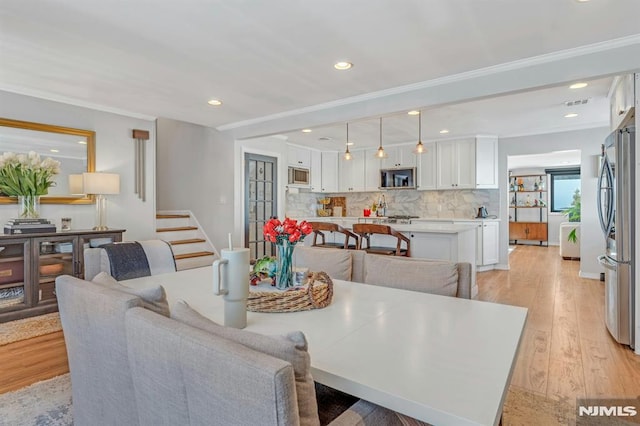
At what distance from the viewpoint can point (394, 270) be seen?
6.47ft

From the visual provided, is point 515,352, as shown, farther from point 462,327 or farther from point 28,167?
point 28,167

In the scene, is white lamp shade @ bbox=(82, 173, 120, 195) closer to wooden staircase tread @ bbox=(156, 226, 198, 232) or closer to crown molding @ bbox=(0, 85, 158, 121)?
crown molding @ bbox=(0, 85, 158, 121)

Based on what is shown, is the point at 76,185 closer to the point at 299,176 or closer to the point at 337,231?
the point at 337,231

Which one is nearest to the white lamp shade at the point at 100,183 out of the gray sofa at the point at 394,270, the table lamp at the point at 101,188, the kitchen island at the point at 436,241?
the table lamp at the point at 101,188

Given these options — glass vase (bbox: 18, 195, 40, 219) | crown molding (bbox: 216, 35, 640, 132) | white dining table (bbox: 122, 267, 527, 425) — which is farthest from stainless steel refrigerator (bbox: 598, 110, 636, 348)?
glass vase (bbox: 18, 195, 40, 219)

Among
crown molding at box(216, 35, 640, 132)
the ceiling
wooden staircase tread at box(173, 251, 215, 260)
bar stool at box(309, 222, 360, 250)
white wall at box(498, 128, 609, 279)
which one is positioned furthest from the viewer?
white wall at box(498, 128, 609, 279)

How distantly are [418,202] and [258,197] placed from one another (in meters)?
3.31

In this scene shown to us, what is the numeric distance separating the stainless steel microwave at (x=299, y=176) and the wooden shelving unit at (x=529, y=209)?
22.2 ft

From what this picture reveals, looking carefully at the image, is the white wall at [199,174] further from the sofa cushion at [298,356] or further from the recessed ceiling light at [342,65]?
the sofa cushion at [298,356]

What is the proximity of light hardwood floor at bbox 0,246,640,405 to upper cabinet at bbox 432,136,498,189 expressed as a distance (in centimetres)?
234

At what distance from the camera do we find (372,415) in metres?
0.88

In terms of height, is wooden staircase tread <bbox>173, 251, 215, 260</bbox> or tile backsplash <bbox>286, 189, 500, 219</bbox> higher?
tile backsplash <bbox>286, 189, 500, 219</bbox>

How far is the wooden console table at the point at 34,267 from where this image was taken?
339cm

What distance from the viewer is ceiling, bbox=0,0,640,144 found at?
2.19m
